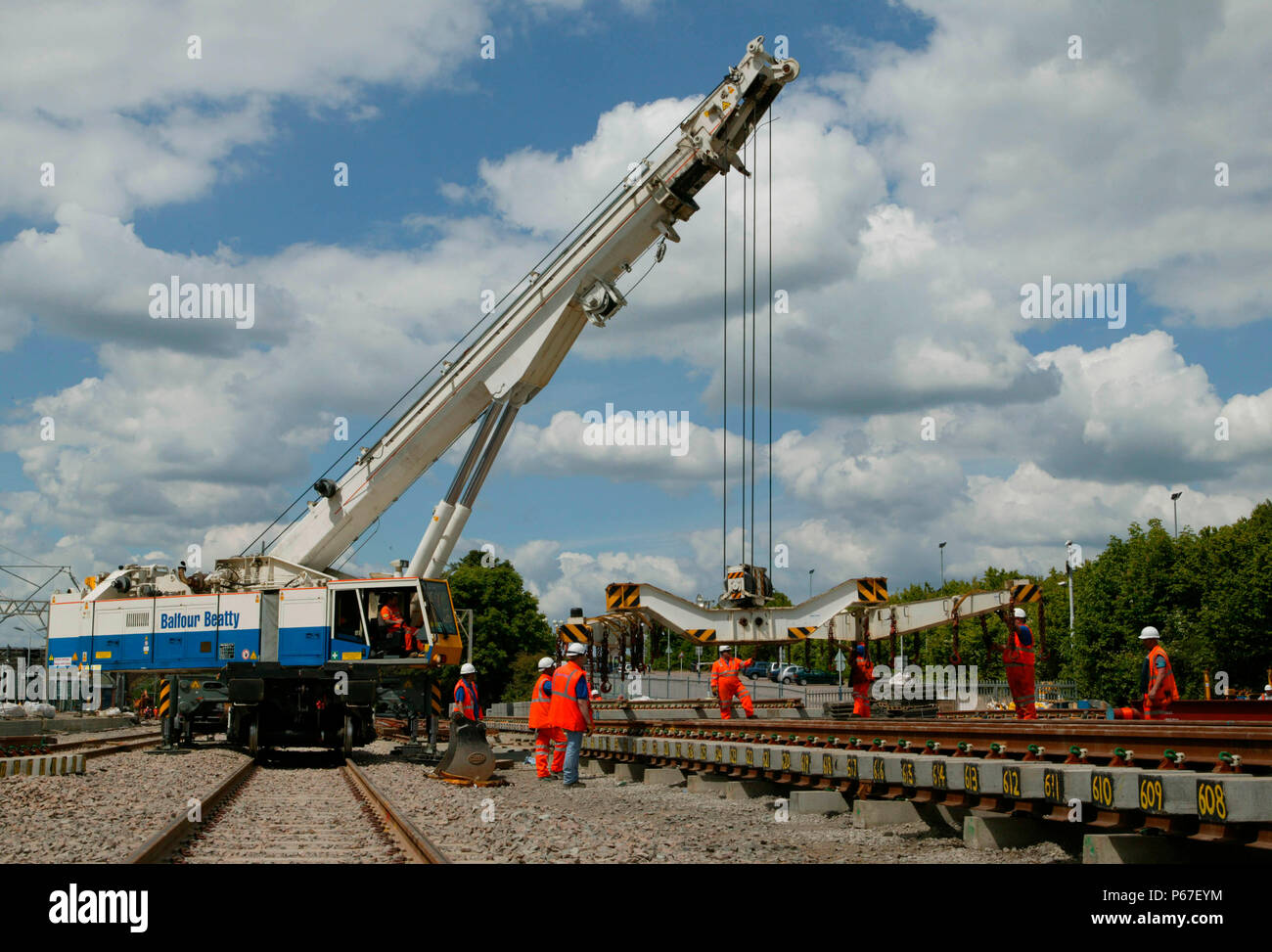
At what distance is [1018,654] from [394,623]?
1003 cm

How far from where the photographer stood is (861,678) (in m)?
19.2

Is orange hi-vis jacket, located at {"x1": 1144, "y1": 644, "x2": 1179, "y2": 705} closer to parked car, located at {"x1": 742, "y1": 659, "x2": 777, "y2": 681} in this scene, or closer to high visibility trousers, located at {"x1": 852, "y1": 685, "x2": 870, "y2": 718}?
high visibility trousers, located at {"x1": 852, "y1": 685, "x2": 870, "y2": 718}

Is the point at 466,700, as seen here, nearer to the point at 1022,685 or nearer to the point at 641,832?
the point at 641,832

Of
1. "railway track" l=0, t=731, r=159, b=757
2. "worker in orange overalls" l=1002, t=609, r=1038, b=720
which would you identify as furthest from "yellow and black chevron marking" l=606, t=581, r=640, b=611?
"railway track" l=0, t=731, r=159, b=757

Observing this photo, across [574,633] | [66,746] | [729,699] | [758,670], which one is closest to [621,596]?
[574,633]

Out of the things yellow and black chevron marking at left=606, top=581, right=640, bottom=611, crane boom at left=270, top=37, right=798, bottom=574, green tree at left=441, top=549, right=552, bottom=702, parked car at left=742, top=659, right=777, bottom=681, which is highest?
crane boom at left=270, top=37, right=798, bottom=574

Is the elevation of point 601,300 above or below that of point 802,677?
above

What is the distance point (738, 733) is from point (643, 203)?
28.5ft

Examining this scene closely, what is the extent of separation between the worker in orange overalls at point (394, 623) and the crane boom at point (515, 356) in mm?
651

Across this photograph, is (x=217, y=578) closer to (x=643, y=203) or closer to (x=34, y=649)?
(x=643, y=203)

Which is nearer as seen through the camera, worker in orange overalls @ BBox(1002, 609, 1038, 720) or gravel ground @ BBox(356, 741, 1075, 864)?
gravel ground @ BBox(356, 741, 1075, 864)

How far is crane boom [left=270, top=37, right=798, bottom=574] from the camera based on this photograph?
18703 mm

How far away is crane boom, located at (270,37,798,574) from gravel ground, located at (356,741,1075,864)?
21.3ft
